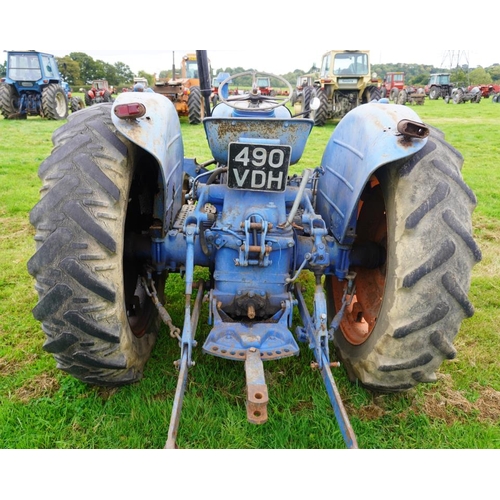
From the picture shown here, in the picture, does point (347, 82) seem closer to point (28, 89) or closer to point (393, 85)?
point (28, 89)

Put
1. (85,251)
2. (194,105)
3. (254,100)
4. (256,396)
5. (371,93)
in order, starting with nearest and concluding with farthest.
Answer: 1. (256,396)
2. (85,251)
3. (254,100)
4. (194,105)
5. (371,93)

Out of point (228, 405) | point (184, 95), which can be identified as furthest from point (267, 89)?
point (228, 405)

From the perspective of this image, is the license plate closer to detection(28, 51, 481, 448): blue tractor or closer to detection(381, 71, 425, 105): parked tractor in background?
detection(28, 51, 481, 448): blue tractor

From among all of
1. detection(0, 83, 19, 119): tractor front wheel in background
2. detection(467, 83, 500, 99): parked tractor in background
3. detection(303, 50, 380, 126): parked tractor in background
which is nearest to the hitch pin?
detection(303, 50, 380, 126): parked tractor in background

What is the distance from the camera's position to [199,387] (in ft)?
8.93

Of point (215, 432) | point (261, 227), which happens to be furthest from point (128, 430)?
point (261, 227)

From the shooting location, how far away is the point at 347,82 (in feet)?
51.0

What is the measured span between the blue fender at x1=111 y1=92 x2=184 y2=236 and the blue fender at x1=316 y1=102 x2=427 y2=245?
3.23ft

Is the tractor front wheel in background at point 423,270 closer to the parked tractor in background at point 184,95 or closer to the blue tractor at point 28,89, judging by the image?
the parked tractor in background at point 184,95

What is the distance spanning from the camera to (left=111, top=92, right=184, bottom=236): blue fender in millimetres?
2221

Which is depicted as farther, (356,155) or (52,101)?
(52,101)

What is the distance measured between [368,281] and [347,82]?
1391 cm

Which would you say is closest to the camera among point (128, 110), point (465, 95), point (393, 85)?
point (128, 110)

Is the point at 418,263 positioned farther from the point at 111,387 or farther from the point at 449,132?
the point at 449,132
